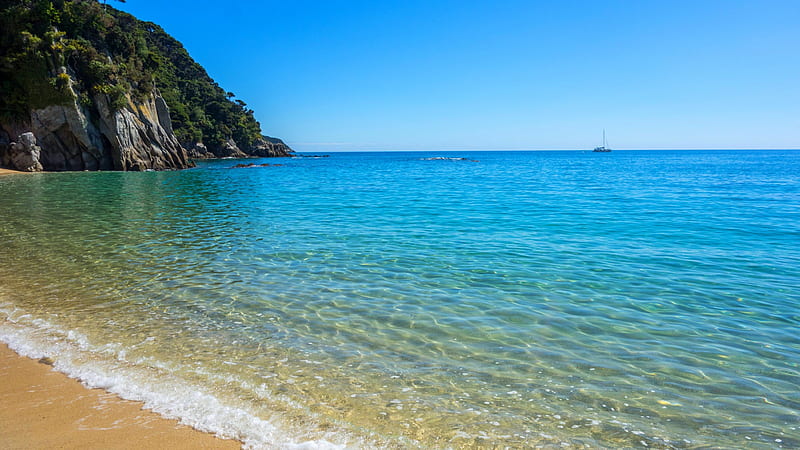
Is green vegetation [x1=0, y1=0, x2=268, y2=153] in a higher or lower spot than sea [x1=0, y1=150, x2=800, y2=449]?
higher

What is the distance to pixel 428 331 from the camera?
6926 millimetres

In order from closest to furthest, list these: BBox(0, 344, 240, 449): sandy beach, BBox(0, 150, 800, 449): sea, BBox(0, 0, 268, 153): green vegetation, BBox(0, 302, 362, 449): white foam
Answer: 1. BBox(0, 344, 240, 449): sandy beach
2. BBox(0, 302, 362, 449): white foam
3. BBox(0, 150, 800, 449): sea
4. BBox(0, 0, 268, 153): green vegetation

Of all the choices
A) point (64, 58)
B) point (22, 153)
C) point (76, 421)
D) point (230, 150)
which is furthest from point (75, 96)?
point (230, 150)

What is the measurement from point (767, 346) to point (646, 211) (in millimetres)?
16254

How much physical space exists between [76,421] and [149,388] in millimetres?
760

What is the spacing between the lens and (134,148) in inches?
2147

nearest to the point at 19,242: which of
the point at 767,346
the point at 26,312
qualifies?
the point at 26,312

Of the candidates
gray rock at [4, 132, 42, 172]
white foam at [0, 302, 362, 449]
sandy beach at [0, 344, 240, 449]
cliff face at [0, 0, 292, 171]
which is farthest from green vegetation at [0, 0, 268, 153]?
sandy beach at [0, 344, 240, 449]

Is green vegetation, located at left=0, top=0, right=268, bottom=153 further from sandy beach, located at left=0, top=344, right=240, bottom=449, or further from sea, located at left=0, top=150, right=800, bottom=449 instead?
sandy beach, located at left=0, top=344, right=240, bottom=449

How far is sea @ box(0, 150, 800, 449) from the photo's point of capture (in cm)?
454

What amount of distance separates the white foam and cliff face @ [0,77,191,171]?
5329 cm

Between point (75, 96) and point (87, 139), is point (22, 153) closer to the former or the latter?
point (87, 139)

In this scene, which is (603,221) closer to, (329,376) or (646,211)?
(646,211)

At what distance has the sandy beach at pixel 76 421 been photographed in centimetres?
396
